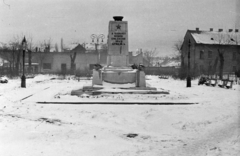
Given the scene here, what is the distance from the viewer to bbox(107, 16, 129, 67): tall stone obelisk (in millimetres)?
15992

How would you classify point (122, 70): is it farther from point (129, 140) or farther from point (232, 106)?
point (129, 140)

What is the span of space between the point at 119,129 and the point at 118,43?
31.2ft

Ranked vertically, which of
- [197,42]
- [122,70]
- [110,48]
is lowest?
[122,70]

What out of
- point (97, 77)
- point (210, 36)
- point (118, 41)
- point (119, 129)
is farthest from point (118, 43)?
point (210, 36)

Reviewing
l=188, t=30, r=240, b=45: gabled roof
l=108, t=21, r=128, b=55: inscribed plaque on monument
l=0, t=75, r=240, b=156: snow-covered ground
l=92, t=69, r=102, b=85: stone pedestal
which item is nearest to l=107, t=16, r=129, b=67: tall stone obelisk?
l=108, t=21, r=128, b=55: inscribed plaque on monument

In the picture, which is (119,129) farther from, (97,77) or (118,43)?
(118,43)

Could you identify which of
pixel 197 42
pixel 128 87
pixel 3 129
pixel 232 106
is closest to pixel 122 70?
pixel 128 87

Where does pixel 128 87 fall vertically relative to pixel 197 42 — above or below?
below

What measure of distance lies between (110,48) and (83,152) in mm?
11089

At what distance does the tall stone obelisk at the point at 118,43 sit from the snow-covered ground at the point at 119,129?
6.57m

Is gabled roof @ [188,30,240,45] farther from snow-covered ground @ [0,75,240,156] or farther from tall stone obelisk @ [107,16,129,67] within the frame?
snow-covered ground @ [0,75,240,156]

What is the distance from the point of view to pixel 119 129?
7176mm

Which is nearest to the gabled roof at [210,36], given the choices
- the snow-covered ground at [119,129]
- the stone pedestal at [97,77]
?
the stone pedestal at [97,77]

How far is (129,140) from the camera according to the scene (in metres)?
6.29
